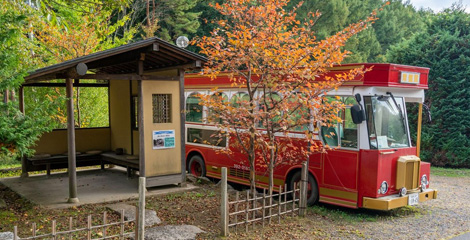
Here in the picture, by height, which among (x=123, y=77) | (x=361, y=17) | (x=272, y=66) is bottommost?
(x=123, y=77)

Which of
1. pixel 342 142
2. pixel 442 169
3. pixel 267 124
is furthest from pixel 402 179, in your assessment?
pixel 442 169

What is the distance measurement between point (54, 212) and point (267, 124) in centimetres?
423

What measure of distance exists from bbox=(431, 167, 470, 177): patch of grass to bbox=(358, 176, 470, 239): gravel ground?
414 centimetres

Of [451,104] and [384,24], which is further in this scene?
[384,24]

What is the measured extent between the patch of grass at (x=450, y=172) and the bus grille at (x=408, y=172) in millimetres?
7255

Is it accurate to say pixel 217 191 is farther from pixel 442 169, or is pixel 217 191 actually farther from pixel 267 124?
pixel 442 169

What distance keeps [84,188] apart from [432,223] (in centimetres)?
755

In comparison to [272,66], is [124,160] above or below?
below

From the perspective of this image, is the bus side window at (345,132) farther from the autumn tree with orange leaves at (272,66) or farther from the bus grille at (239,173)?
the bus grille at (239,173)

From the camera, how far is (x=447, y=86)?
55.0ft

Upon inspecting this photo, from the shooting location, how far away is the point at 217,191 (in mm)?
10000

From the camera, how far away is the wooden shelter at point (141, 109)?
28.0 ft

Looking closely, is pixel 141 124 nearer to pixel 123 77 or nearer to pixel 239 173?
pixel 123 77

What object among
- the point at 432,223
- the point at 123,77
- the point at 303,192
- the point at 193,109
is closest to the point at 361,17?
the point at 193,109
